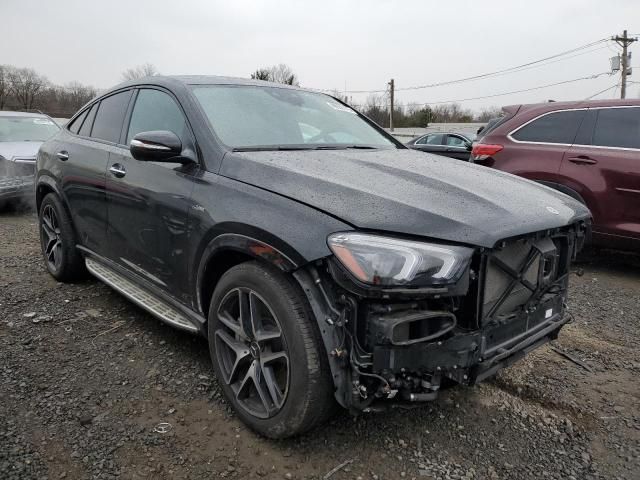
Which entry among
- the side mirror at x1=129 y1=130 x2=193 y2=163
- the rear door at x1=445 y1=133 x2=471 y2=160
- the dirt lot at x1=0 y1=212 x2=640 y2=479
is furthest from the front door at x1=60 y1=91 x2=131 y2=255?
the rear door at x1=445 y1=133 x2=471 y2=160

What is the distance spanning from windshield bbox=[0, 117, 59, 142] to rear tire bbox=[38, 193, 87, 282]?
5.11m

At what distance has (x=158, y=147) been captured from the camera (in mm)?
2539

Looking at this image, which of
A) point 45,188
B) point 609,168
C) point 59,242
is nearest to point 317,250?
point 59,242

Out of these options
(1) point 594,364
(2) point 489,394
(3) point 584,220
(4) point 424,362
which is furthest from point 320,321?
(1) point 594,364

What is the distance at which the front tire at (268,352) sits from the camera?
78.7 inches

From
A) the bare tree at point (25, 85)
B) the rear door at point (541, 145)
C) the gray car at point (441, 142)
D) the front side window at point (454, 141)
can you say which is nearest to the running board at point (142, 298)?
the rear door at point (541, 145)

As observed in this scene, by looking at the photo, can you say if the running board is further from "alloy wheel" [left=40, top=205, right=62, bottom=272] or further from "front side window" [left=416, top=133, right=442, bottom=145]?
"front side window" [left=416, top=133, right=442, bottom=145]

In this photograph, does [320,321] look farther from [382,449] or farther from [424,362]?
[382,449]

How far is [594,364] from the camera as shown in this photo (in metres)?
3.17

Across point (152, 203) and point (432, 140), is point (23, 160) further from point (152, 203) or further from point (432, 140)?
point (432, 140)

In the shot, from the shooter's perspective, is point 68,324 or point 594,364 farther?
point 68,324

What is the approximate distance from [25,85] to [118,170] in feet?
200

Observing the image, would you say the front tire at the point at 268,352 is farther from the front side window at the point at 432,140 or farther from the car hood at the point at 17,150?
the front side window at the point at 432,140

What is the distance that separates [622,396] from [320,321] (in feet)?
6.47
